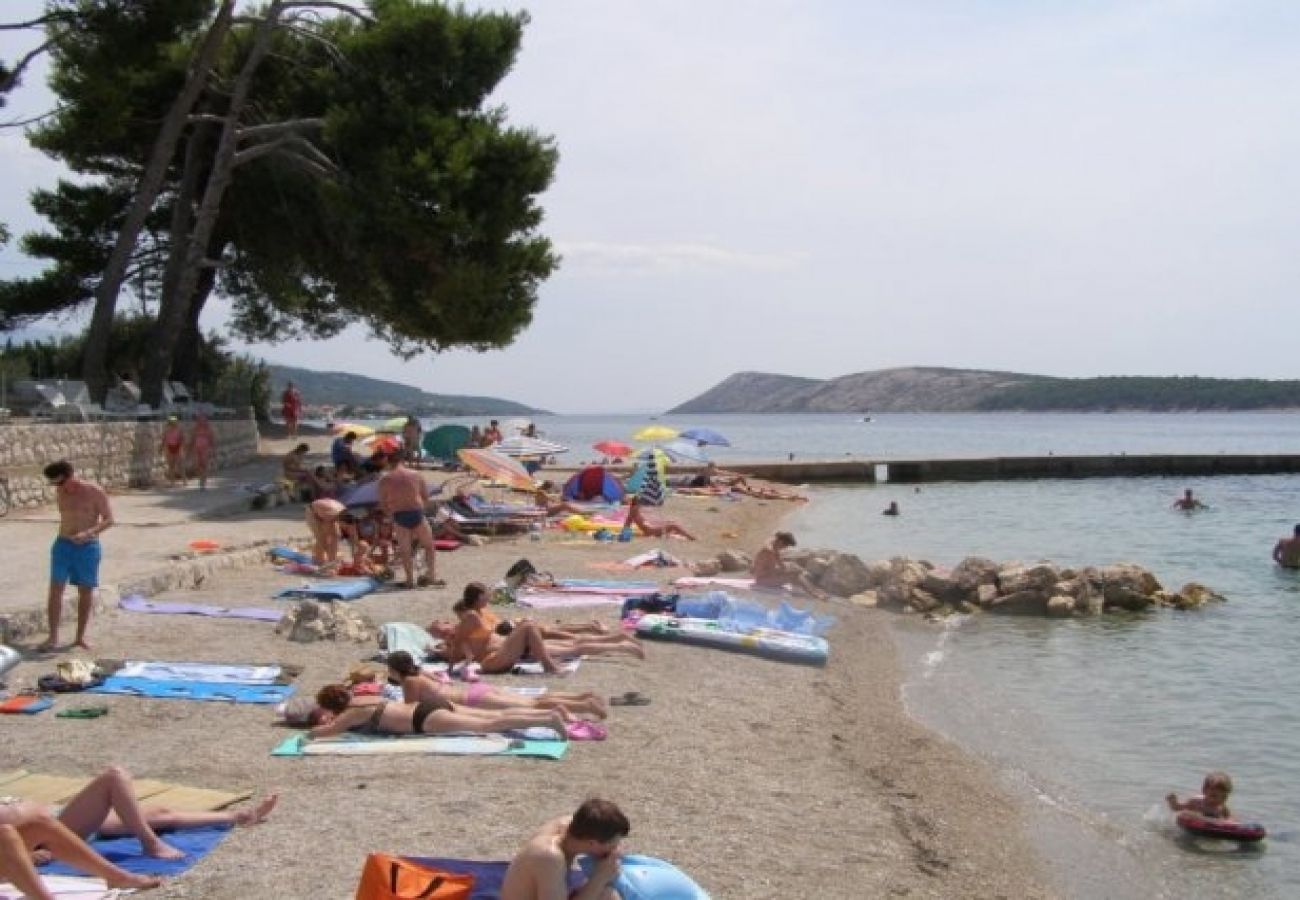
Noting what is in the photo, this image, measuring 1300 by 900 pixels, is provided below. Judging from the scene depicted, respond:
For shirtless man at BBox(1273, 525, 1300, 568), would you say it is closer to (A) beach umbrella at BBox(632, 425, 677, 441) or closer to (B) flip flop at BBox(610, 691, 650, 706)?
(B) flip flop at BBox(610, 691, 650, 706)

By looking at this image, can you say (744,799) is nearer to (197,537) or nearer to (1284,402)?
(197,537)

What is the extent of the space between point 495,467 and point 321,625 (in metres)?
9.48

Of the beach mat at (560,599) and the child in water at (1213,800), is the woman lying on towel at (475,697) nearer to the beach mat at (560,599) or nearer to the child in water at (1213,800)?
the child in water at (1213,800)

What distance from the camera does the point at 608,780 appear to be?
700 cm

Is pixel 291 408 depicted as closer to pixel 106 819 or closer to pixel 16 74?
pixel 16 74

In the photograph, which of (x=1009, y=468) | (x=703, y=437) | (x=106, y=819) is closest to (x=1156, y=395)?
(x=1009, y=468)

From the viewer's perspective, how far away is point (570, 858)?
4844 millimetres

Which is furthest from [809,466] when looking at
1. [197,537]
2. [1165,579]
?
[197,537]

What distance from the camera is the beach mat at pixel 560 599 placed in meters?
13.3

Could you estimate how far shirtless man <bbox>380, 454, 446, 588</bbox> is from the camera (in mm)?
13250

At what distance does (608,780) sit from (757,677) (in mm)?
3888

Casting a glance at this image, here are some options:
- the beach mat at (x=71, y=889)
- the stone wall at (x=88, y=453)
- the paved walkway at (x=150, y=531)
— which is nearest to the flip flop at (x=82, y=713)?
the paved walkway at (x=150, y=531)

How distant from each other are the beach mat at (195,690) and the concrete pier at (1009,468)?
3122 cm

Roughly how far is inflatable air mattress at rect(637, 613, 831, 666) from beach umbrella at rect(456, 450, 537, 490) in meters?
8.36
